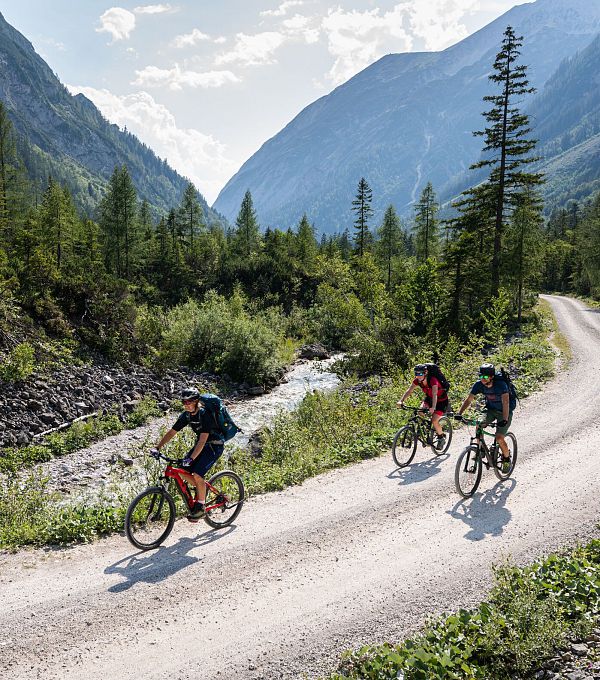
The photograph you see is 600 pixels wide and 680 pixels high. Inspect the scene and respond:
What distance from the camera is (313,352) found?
3744 centimetres

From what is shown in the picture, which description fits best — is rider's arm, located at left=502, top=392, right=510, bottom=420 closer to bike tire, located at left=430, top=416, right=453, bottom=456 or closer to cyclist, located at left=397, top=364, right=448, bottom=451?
cyclist, located at left=397, top=364, right=448, bottom=451

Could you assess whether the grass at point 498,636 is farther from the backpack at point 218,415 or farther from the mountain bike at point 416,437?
the mountain bike at point 416,437

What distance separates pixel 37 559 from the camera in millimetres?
8211

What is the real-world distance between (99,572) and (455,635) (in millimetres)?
5577

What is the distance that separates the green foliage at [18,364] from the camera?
59.6 ft

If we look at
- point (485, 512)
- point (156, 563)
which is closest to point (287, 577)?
point (156, 563)

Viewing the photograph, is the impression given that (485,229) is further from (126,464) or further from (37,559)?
(37,559)

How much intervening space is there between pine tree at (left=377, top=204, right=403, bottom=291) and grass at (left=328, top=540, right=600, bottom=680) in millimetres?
53845

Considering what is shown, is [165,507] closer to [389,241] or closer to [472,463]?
[472,463]

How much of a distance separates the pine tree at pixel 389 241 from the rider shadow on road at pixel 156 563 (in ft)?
175

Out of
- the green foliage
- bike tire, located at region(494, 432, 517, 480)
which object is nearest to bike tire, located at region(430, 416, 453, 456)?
bike tire, located at region(494, 432, 517, 480)

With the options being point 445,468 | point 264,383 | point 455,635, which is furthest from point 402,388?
point 455,635

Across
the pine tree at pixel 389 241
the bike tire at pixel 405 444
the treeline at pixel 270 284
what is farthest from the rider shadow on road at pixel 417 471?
the pine tree at pixel 389 241

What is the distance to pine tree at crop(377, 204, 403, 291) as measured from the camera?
2397 inches
